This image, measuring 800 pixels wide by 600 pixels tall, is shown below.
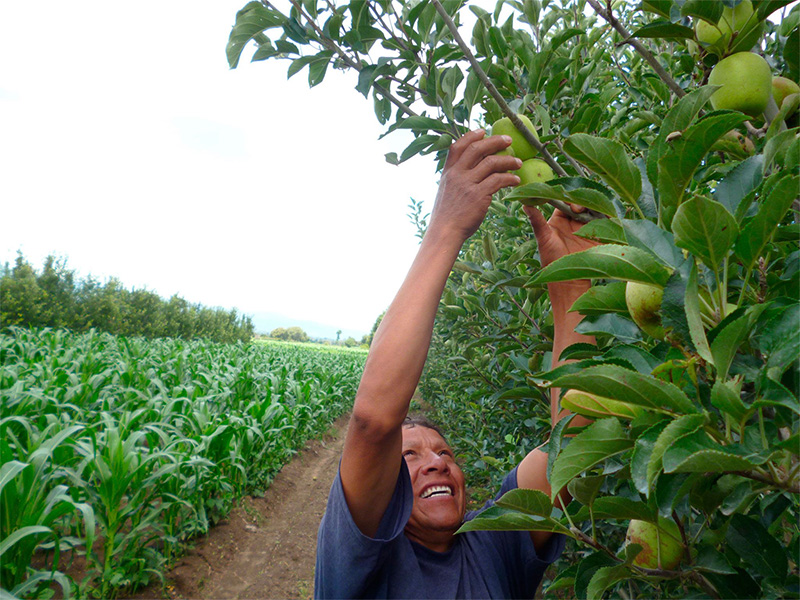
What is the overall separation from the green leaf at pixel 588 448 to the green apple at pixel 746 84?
1.76ft

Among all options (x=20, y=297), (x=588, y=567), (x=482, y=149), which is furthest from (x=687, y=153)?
(x=20, y=297)

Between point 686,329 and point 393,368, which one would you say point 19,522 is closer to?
point 393,368

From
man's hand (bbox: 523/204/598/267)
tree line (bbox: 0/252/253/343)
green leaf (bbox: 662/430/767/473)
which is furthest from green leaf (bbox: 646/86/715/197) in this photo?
tree line (bbox: 0/252/253/343)

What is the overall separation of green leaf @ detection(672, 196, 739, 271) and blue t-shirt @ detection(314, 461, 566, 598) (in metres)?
0.93

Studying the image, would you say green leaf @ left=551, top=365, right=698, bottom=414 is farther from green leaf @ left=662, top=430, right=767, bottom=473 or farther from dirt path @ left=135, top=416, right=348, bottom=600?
dirt path @ left=135, top=416, right=348, bottom=600

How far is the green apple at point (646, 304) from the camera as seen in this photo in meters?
0.59

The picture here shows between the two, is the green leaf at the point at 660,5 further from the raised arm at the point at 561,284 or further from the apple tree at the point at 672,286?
the raised arm at the point at 561,284

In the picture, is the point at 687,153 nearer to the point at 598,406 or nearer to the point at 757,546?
the point at 598,406

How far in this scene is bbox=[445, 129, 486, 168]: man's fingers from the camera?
0.93 meters

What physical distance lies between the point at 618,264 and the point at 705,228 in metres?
0.09

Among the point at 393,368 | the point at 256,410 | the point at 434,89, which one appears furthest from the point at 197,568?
the point at 434,89

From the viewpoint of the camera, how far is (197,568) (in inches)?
136

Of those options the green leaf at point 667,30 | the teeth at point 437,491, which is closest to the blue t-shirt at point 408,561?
the teeth at point 437,491

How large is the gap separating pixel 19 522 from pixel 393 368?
2.77 m
